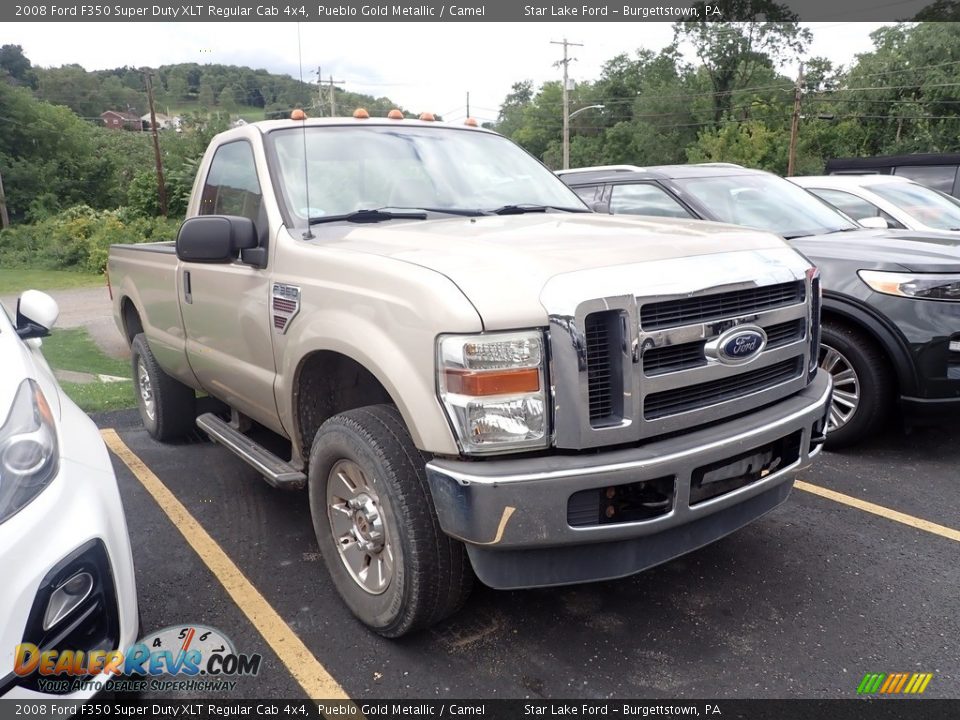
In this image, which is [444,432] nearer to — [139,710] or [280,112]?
[139,710]

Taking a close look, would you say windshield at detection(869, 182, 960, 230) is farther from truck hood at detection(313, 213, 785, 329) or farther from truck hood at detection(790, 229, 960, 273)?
truck hood at detection(313, 213, 785, 329)

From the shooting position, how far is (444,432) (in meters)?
2.33

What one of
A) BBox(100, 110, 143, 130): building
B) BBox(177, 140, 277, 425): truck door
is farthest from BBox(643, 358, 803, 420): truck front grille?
BBox(100, 110, 143, 130): building

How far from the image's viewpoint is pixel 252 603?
315 centimetres

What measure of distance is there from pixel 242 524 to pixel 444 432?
2087 mm

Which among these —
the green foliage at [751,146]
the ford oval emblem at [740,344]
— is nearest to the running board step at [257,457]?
the ford oval emblem at [740,344]

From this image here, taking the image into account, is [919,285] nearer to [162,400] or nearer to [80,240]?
[162,400]

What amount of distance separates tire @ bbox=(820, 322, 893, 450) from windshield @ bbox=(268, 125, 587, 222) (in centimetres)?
198

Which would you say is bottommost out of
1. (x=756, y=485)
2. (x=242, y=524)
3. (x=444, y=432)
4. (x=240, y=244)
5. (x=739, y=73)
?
(x=242, y=524)

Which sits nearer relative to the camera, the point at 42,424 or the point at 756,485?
the point at 42,424

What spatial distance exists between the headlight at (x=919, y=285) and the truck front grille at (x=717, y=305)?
191 cm

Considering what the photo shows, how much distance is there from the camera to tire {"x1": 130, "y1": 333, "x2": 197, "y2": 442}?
5156 mm

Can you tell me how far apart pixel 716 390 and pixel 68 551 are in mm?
2110

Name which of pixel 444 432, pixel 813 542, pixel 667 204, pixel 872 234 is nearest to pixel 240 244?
pixel 444 432
